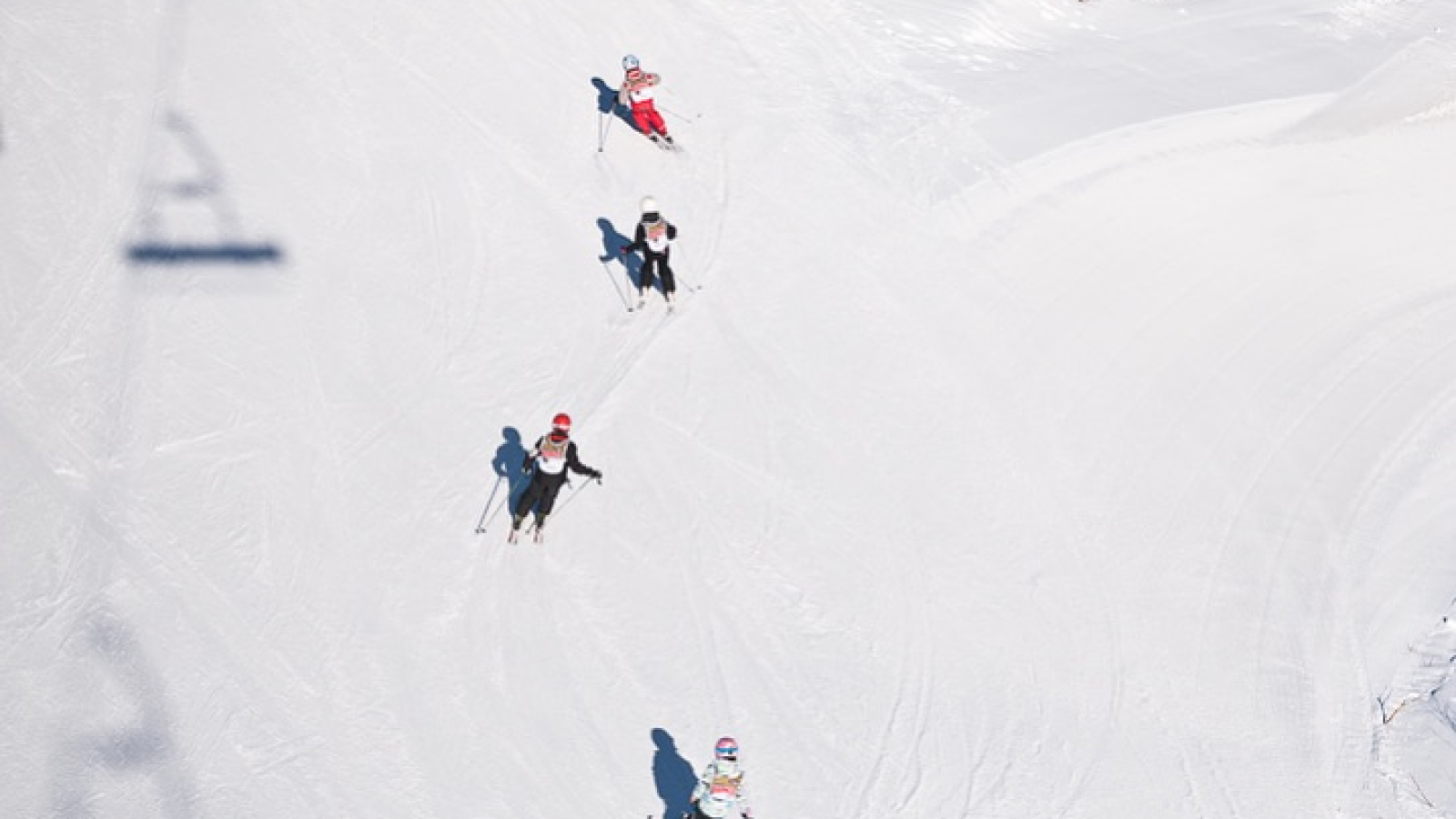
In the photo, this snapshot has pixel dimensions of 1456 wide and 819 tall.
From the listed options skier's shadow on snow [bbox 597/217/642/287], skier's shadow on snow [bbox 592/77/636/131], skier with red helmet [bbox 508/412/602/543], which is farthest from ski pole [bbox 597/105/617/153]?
skier with red helmet [bbox 508/412/602/543]

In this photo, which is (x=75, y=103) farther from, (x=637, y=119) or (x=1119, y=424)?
(x=1119, y=424)

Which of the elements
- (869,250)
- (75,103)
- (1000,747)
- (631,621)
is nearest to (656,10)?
(869,250)

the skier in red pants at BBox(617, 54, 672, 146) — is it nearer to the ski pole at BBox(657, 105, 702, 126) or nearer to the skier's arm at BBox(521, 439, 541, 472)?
the ski pole at BBox(657, 105, 702, 126)

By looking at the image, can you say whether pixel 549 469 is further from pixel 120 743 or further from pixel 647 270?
pixel 120 743

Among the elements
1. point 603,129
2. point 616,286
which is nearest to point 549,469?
point 616,286

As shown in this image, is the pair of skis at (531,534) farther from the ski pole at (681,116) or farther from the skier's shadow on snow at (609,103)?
the ski pole at (681,116)

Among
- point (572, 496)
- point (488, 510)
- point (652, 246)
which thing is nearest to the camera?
point (488, 510)
